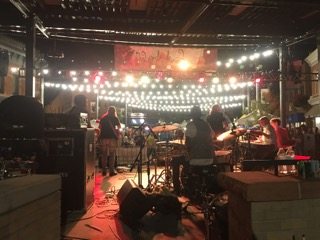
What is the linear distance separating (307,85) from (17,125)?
1603 centimetres

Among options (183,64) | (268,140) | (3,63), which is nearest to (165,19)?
(183,64)

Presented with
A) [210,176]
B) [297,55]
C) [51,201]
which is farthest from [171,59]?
[297,55]

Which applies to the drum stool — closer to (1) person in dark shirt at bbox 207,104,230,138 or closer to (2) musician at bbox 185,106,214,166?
(2) musician at bbox 185,106,214,166

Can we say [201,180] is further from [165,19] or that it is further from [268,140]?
[165,19]

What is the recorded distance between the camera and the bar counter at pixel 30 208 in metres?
1.92

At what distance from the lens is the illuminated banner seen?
9.05 metres

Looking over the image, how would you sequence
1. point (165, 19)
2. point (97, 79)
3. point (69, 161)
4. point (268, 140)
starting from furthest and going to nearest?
point (97, 79), point (268, 140), point (165, 19), point (69, 161)

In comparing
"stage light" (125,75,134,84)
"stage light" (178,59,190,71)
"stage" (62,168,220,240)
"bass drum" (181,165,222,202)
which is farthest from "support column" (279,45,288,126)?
"stage light" (125,75,134,84)

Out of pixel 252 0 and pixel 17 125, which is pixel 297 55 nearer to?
pixel 252 0

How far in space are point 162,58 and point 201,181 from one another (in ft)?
13.3

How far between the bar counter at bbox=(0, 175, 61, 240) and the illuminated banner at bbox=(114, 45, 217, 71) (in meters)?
6.73

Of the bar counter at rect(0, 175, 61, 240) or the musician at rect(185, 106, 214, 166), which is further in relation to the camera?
the musician at rect(185, 106, 214, 166)

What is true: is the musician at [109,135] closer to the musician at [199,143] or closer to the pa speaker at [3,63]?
the pa speaker at [3,63]

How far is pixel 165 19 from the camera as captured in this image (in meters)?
7.36
